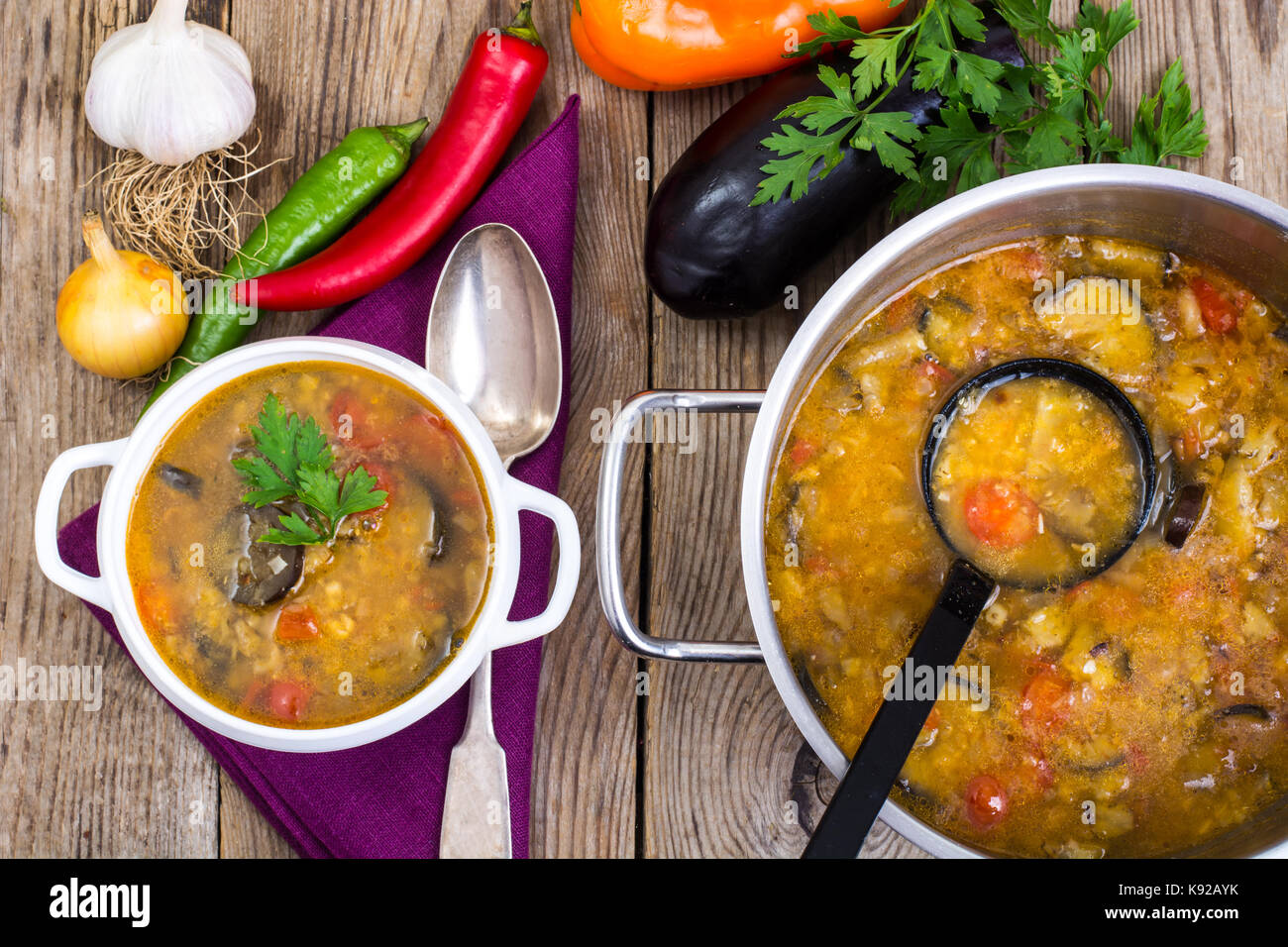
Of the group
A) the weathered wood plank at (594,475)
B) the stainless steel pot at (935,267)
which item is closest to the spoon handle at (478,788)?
the weathered wood plank at (594,475)

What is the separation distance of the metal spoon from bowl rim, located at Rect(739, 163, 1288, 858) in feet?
1.63

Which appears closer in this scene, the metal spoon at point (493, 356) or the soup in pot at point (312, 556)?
the soup in pot at point (312, 556)

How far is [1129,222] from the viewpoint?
4.75 ft

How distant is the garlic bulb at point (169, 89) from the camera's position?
1676 mm

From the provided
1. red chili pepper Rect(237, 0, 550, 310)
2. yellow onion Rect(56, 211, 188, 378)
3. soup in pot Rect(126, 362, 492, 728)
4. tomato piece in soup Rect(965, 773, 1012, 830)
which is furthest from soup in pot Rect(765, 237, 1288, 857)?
yellow onion Rect(56, 211, 188, 378)

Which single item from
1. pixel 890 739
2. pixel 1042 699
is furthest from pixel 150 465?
pixel 1042 699

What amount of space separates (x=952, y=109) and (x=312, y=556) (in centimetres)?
115

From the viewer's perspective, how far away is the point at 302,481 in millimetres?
1346

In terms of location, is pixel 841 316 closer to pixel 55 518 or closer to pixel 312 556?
pixel 312 556

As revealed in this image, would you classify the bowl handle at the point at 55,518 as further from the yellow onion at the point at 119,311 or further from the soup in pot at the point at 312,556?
the yellow onion at the point at 119,311

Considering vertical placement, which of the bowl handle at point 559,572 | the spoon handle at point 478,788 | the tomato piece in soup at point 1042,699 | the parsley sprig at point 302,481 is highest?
the parsley sprig at point 302,481

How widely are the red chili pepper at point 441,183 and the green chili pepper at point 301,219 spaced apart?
4 centimetres

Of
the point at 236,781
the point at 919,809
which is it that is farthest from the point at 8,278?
the point at 919,809

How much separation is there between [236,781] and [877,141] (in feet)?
4.79
